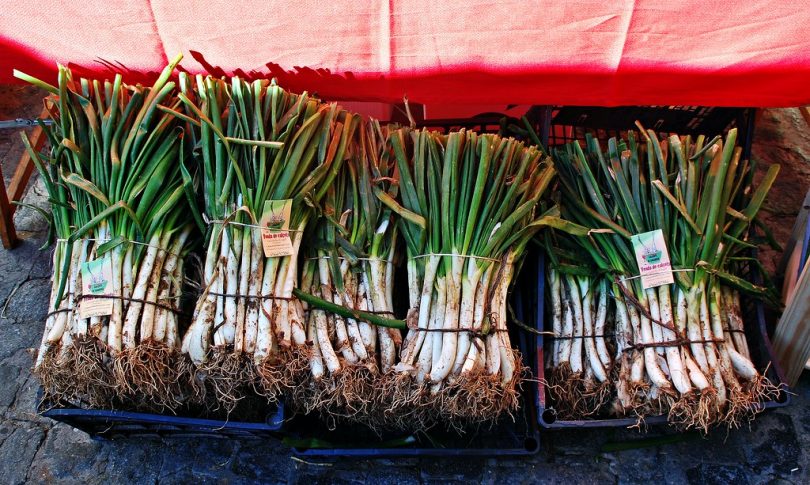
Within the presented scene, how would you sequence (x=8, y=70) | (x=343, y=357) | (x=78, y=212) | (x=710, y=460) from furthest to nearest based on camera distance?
(x=8, y=70), (x=710, y=460), (x=78, y=212), (x=343, y=357)

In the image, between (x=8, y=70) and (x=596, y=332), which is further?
(x=8, y=70)

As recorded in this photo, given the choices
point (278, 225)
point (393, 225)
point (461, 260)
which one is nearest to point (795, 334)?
point (461, 260)

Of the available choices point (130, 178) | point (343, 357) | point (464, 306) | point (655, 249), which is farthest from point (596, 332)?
point (130, 178)

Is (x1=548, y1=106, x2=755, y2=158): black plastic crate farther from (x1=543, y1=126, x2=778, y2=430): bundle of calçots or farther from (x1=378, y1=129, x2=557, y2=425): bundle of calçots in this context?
(x1=378, y1=129, x2=557, y2=425): bundle of calçots

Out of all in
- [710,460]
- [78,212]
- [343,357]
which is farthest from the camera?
[710,460]

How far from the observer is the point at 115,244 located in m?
1.76

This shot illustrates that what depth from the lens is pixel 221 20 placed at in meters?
2.02

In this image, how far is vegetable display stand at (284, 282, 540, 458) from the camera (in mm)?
1903

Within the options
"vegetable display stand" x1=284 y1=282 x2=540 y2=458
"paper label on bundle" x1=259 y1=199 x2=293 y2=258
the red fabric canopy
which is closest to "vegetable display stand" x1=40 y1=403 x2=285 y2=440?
"vegetable display stand" x1=284 y1=282 x2=540 y2=458

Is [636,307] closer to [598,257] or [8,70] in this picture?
[598,257]

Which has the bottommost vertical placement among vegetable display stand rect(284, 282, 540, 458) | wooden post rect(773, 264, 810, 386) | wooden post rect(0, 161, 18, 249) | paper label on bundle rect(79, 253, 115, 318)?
vegetable display stand rect(284, 282, 540, 458)

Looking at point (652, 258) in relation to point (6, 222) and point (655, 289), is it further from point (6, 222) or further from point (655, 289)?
point (6, 222)

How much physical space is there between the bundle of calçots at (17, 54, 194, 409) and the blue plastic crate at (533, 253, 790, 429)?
3.41ft

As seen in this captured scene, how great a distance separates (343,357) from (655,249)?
3.22 feet
